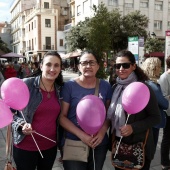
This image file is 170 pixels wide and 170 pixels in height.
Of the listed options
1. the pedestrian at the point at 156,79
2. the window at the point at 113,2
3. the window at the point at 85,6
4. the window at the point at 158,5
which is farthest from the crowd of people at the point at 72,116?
the window at the point at 158,5

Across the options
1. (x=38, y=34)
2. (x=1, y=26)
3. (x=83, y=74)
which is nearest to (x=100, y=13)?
(x=83, y=74)

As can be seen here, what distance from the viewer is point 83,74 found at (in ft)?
7.81

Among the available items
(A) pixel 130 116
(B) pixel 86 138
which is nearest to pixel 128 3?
(A) pixel 130 116

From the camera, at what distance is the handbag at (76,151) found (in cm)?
227

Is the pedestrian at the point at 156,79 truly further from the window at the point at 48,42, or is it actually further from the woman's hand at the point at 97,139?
the window at the point at 48,42

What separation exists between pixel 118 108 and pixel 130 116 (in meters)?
0.15

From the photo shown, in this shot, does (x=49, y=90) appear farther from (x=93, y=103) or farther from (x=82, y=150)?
(x=82, y=150)

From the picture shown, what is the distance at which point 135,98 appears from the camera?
2248 millimetres

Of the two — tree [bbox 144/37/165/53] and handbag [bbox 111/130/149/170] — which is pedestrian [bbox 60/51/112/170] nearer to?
handbag [bbox 111/130/149/170]

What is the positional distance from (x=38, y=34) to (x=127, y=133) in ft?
143

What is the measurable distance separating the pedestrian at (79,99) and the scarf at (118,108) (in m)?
0.11

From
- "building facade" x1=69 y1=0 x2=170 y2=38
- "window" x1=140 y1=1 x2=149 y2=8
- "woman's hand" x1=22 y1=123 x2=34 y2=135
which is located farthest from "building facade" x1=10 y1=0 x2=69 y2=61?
"woman's hand" x1=22 y1=123 x2=34 y2=135

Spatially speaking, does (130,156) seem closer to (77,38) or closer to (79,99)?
(79,99)

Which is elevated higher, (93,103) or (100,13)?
(100,13)
